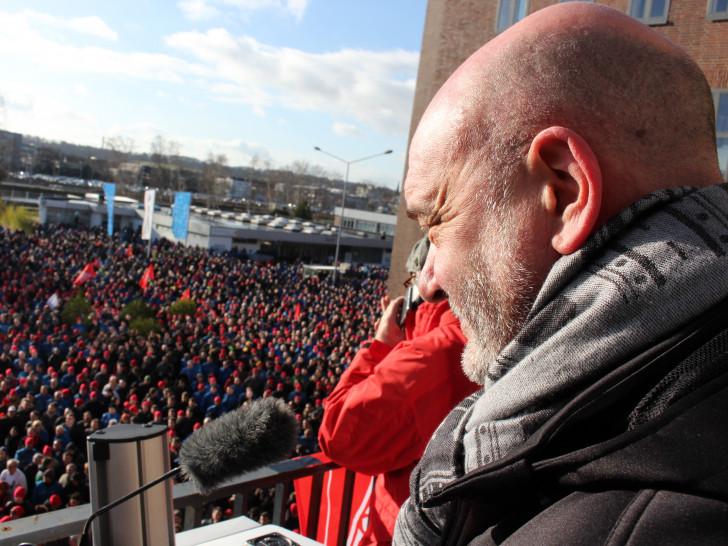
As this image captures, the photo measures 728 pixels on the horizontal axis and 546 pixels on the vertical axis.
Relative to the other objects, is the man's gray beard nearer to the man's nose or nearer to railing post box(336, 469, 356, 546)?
the man's nose

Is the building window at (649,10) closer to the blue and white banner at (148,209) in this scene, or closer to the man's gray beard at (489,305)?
the man's gray beard at (489,305)

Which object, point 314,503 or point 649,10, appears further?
point 649,10

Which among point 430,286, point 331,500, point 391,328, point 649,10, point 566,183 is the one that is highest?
point 649,10

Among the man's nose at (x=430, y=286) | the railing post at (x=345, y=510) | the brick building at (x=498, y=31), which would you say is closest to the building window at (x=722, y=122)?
the brick building at (x=498, y=31)

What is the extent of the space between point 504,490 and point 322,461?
1.86 meters

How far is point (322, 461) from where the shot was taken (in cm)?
251

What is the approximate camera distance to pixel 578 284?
0.79m

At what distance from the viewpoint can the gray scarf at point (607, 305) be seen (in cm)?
70

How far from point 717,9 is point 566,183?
584 inches

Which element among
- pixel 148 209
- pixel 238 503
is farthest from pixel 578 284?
pixel 148 209

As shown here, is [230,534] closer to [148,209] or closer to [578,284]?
A: [578,284]

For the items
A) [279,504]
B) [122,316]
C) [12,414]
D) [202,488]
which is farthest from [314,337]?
[202,488]

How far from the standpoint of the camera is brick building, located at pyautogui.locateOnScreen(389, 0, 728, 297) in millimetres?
12359

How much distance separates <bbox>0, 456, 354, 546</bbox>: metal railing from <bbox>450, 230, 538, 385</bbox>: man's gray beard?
2.74 ft
